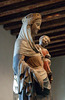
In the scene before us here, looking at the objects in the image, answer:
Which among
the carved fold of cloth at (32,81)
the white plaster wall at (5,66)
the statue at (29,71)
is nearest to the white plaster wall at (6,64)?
the white plaster wall at (5,66)

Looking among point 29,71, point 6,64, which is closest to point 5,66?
point 6,64

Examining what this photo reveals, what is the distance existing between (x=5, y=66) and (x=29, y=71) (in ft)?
17.6

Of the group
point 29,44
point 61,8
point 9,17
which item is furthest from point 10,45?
point 29,44

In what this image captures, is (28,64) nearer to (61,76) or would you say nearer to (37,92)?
(37,92)

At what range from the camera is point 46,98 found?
313cm

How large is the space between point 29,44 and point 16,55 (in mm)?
196

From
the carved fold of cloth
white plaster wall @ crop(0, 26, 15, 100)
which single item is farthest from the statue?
white plaster wall @ crop(0, 26, 15, 100)

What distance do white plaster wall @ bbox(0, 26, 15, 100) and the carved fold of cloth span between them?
16.2ft

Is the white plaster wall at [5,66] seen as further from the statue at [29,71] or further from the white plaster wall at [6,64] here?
the statue at [29,71]

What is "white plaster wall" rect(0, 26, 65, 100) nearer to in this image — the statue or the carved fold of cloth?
the statue

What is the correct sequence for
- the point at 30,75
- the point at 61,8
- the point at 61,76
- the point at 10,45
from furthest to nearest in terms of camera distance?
the point at 61,76, the point at 10,45, the point at 61,8, the point at 30,75

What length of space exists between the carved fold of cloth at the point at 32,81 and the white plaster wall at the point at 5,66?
4.93m

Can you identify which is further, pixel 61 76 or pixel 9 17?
pixel 61 76

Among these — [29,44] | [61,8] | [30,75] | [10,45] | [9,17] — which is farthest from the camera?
[10,45]
